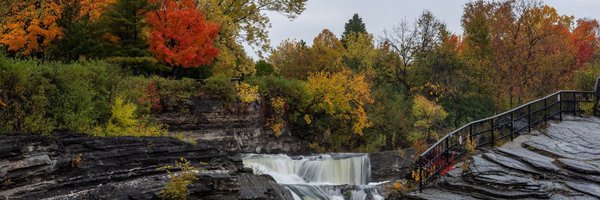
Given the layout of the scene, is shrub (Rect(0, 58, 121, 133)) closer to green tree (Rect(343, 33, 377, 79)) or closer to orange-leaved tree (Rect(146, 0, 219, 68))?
orange-leaved tree (Rect(146, 0, 219, 68))

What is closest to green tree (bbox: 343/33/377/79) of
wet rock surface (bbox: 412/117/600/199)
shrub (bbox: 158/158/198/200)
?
wet rock surface (bbox: 412/117/600/199)

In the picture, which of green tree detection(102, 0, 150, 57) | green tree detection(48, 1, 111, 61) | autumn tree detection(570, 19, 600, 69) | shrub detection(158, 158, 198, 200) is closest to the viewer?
shrub detection(158, 158, 198, 200)

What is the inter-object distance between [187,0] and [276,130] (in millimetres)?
9115

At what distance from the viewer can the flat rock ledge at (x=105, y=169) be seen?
956 cm

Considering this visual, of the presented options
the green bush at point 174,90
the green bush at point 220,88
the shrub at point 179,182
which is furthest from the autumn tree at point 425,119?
the shrub at point 179,182

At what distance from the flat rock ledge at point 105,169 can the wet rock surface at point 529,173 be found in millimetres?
4612

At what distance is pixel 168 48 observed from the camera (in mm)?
22078

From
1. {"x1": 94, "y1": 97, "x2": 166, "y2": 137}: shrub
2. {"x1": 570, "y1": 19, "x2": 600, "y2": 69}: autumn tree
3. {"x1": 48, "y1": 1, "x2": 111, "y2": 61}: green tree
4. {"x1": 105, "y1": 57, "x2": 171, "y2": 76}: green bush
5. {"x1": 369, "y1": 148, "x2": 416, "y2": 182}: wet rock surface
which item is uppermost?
{"x1": 570, "y1": 19, "x2": 600, "y2": 69}: autumn tree

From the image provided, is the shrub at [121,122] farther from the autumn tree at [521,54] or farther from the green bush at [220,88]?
the autumn tree at [521,54]

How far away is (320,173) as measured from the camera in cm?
2175

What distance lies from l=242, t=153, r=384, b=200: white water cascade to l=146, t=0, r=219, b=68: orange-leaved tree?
5.24 meters

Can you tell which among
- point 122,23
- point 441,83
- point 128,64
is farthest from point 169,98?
point 441,83

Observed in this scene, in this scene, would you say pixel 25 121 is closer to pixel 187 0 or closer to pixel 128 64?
pixel 128 64

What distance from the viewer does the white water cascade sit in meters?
18.2
